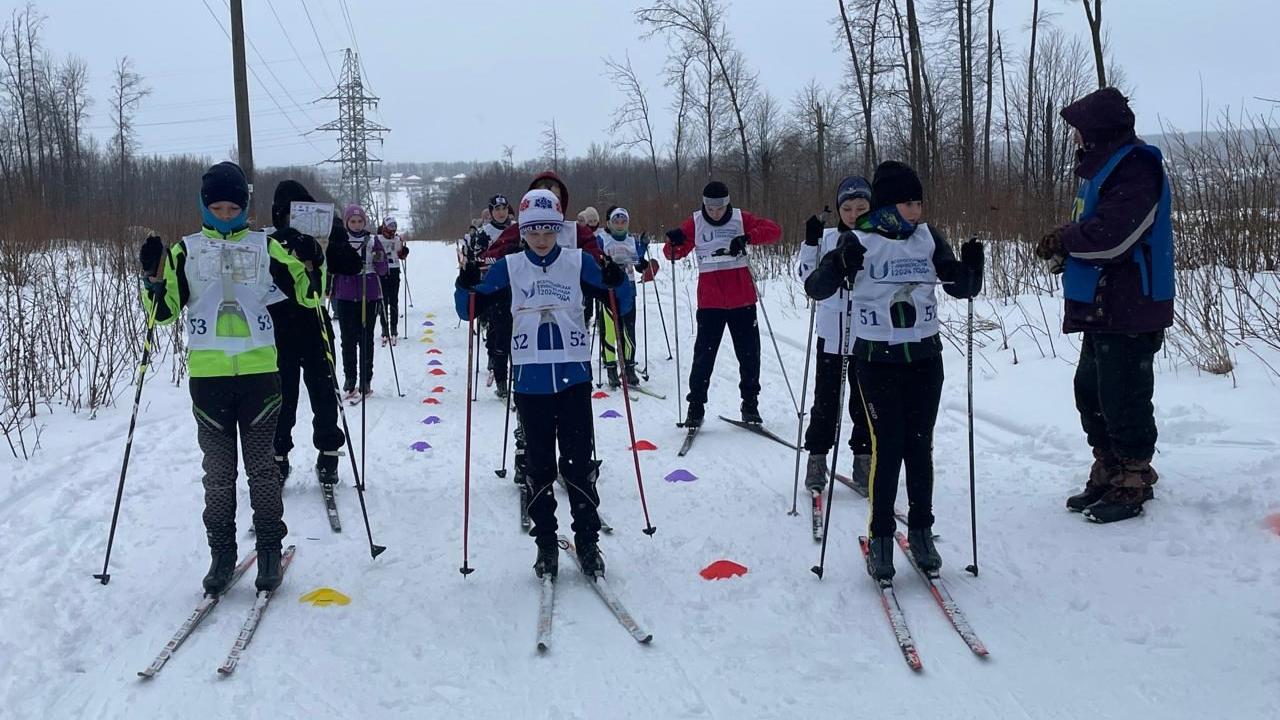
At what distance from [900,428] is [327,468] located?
4.00 meters

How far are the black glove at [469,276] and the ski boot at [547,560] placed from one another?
1.42 meters

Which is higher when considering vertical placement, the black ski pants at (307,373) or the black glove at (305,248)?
the black glove at (305,248)

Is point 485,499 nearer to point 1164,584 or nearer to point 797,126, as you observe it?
point 1164,584

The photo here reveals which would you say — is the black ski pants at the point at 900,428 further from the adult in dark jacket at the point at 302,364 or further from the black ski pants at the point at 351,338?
the black ski pants at the point at 351,338

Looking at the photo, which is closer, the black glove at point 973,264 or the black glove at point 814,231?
the black glove at point 973,264

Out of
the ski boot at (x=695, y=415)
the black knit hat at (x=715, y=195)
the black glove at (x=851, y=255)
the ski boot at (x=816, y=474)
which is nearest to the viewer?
the black glove at (x=851, y=255)

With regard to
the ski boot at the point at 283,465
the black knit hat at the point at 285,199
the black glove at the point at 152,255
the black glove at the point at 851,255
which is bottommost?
the ski boot at the point at 283,465

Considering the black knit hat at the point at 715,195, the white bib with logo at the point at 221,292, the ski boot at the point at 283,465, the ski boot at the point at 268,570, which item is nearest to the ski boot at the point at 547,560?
the ski boot at the point at 268,570

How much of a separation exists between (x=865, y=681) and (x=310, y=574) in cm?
302

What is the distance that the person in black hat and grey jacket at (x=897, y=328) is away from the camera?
408cm

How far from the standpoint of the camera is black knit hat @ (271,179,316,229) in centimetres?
586

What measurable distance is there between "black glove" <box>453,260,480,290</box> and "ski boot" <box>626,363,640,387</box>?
18.7ft

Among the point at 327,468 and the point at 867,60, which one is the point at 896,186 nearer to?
the point at 327,468

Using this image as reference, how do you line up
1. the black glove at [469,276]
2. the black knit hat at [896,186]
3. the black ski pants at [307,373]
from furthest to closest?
the black ski pants at [307,373] < the black glove at [469,276] < the black knit hat at [896,186]
